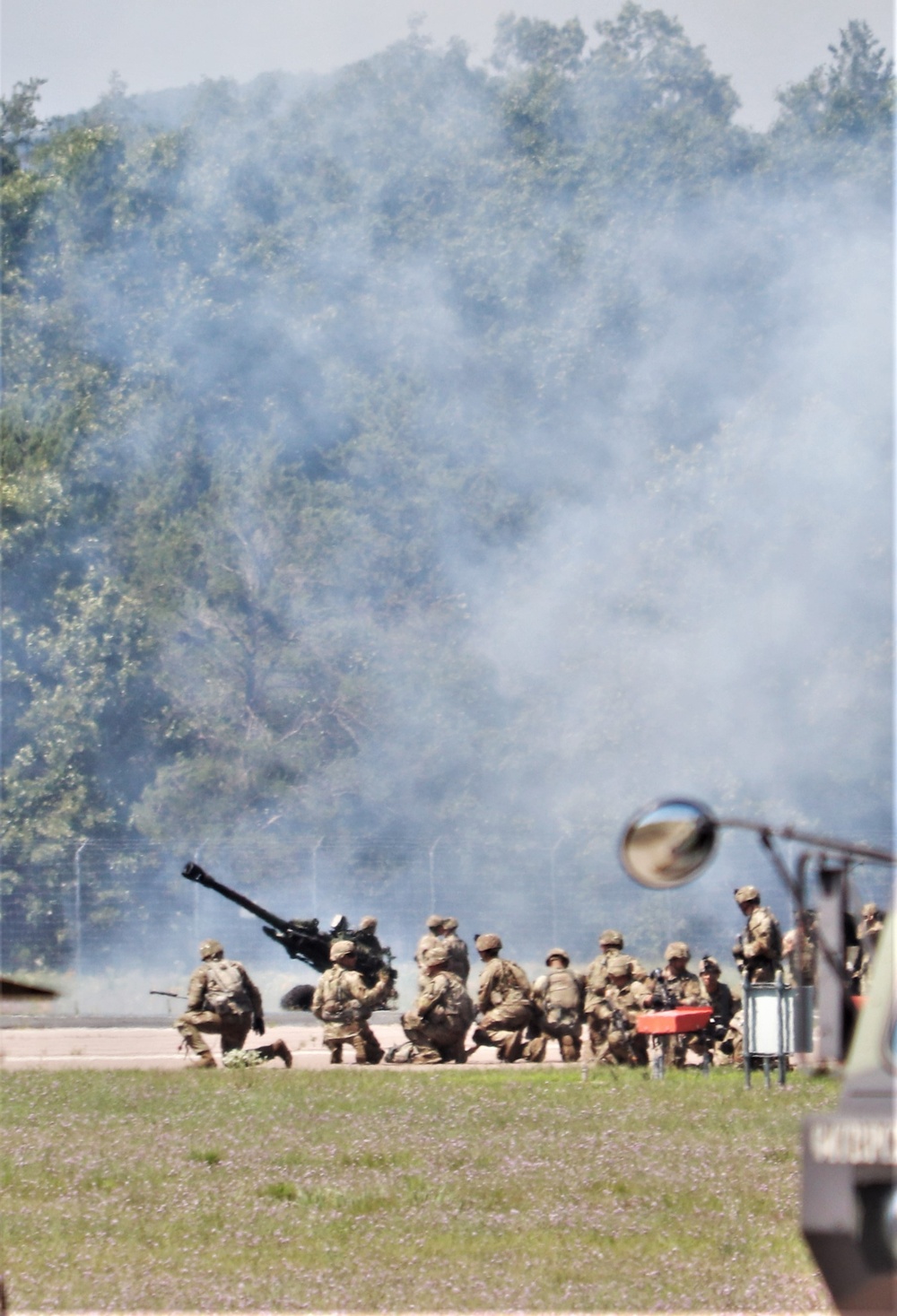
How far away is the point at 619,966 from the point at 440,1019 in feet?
4.40

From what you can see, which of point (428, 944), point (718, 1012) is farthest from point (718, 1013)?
point (428, 944)

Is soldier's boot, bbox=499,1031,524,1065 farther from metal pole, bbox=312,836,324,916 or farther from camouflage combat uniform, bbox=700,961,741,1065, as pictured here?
metal pole, bbox=312,836,324,916

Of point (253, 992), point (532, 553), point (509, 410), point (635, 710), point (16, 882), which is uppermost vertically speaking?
point (509, 410)

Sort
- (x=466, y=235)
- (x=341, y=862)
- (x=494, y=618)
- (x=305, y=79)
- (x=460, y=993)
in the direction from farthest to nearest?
(x=305, y=79), (x=466, y=235), (x=494, y=618), (x=341, y=862), (x=460, y=993)

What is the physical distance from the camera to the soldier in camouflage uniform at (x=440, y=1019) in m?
14.5

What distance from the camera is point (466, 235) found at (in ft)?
100

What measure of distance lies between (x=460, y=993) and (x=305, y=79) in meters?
21.8

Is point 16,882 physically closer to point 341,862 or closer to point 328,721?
point 341,862

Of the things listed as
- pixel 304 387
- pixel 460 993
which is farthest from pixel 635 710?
pixel 460 993

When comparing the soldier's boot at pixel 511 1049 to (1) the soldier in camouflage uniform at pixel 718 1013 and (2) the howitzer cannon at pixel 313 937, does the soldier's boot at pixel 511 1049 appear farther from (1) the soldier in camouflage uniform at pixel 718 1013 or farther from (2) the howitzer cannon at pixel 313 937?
(2) the howitzer cannon at pixel 313 937

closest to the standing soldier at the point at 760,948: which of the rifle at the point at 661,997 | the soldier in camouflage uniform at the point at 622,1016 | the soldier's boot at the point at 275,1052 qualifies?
the rifle at the point at 661,997

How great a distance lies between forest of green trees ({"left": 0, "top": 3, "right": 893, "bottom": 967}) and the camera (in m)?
25.9

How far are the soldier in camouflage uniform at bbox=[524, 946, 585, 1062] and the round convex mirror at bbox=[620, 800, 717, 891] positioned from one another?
36.0ft

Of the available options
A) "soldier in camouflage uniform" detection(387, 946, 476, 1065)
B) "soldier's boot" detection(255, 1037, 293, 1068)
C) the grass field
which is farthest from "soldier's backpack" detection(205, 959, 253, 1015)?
the grass field
